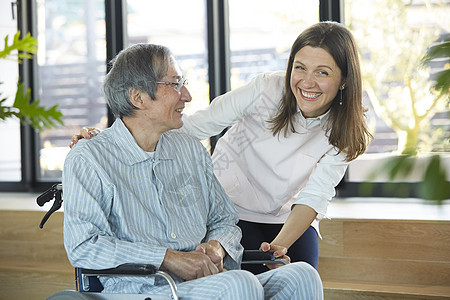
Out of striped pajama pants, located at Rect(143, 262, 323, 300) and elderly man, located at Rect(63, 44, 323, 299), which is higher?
elderly man, located at Rect(63, 44, 323, 299)

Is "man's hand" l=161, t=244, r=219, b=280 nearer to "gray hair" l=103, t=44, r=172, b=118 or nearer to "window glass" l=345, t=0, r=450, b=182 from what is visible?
"gray hair" l=103, t=44, r=172, b=118

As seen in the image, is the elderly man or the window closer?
the elderly man

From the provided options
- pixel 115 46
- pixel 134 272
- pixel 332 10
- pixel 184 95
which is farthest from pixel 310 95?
pixel 115 46

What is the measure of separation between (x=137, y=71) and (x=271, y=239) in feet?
2.65

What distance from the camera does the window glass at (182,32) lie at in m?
4.29

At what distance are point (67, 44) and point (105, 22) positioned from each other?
0.39 m

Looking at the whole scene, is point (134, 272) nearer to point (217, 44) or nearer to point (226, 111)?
point (226, 111)

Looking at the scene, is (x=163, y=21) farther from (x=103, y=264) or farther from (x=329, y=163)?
(x=103, y=264)

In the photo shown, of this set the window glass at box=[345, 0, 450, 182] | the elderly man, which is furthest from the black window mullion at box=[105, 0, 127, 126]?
the elderly man

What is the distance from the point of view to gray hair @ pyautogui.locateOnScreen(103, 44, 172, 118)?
1.85m

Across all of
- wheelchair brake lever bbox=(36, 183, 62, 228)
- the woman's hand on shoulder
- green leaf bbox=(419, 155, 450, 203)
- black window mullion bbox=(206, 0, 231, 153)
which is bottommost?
wheelchair brake lever bbox=(36, 183, 62, 228)

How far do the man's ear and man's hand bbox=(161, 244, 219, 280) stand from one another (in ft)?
1.52

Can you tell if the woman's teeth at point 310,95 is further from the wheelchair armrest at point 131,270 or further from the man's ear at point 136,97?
the wheelchair armrest at point 131,270

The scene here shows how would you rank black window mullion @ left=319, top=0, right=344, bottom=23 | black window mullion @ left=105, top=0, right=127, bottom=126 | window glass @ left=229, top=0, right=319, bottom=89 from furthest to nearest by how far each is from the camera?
black window mullion @ left=105, top=0, right=127, bottom=126
window glass @ left=229, top=0, right=319, bottom=89
black window mullion @ left=319, top=0, right=344, bottom=23
